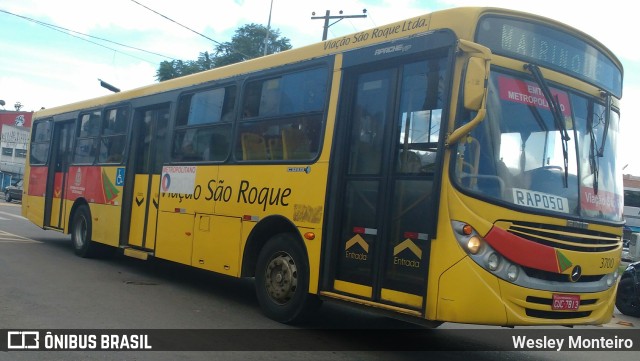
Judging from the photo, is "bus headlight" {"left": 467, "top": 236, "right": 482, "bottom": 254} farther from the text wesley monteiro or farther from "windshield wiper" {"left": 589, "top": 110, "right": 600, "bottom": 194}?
the text wesley monteiro

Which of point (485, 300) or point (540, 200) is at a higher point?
point (540, 200)

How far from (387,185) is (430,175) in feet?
1.84

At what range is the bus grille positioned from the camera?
18.2 ft

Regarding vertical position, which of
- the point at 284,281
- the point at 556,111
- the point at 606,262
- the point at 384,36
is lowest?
the point at 284,281

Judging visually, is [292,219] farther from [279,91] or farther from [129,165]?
[129,165]

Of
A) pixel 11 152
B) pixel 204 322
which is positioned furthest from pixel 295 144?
pixel 11 152

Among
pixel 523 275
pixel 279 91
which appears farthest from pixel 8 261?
pixel 523 275

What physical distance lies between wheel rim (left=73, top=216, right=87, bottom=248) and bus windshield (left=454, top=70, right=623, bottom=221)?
30.9ft

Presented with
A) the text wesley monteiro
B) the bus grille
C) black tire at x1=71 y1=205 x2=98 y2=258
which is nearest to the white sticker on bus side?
the bus grille

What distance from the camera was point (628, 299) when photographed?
452 inches

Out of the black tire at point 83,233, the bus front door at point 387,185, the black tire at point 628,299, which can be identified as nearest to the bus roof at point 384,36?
the bus front door at point 387,185

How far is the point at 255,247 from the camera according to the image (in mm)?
8023

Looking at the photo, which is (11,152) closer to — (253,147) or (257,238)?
(253,147)

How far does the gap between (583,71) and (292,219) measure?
3568 mm
